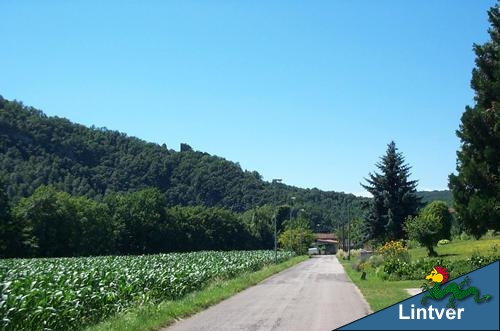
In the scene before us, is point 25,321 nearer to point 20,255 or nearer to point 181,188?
point 20,255

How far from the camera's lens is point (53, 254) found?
237ft

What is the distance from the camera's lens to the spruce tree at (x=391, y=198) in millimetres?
49688

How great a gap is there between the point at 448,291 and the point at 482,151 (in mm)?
22305

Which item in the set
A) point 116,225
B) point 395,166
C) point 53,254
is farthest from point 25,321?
point 116,225

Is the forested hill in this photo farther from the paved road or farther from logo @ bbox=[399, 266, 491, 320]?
logo @ bbox=[399, 266, 491, 320]

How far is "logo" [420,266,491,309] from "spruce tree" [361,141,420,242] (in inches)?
1878

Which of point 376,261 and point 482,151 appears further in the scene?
point 376,261

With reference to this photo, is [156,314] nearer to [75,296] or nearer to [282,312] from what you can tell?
[75,296]

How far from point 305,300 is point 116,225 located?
255ft

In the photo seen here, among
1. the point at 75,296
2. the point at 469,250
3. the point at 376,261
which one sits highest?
the point at 469,250

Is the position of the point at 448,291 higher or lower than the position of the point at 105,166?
lower

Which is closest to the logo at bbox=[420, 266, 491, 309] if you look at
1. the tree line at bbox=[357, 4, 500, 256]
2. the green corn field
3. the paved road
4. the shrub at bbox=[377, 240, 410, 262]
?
the green corn field

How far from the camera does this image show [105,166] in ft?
398

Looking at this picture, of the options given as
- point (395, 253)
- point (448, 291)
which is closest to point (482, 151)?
point (395, 253)
